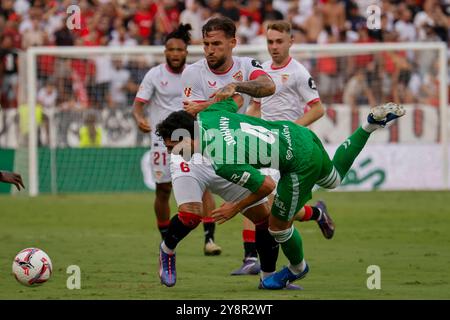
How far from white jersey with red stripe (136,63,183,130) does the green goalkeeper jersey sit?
393cm

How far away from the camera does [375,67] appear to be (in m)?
22.7

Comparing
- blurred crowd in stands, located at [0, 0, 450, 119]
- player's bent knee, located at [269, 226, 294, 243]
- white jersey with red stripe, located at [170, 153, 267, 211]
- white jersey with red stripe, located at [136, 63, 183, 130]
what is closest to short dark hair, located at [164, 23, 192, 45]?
white jersey with red stripe, located at [136, 63, 183, 130]

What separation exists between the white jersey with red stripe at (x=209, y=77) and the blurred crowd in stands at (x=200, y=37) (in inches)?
464

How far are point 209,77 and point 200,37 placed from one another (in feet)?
47.0

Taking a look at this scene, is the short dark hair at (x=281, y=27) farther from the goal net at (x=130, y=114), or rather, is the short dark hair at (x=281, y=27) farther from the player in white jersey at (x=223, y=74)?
the goal net at (x=130, y=114)

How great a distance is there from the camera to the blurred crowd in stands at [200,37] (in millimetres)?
22469

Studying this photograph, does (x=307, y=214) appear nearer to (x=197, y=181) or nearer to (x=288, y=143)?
(x=197, y=181)

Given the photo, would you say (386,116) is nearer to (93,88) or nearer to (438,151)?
(438,151)

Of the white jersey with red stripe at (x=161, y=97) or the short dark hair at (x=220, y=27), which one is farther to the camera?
the white jersey with red stripe at (x=161, y=97)

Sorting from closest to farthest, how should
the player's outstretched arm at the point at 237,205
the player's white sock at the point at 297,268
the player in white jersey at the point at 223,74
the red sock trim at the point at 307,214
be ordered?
the player's outstretched arm at the point at 237,205 < the player's white sock at the point at 297,268 < the player in white jersey at the point at 223,74 < the red sock trim at the point at 307,214

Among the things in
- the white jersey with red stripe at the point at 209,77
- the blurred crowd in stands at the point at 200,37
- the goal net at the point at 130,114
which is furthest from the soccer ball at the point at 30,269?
the blurred crowd in stands at the point at 200,37

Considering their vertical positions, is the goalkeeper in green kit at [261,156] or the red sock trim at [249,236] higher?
the goalkeeper in green kit at [261,156]

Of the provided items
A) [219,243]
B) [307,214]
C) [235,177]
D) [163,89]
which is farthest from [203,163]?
[219,243]

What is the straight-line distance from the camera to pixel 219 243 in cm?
1371
